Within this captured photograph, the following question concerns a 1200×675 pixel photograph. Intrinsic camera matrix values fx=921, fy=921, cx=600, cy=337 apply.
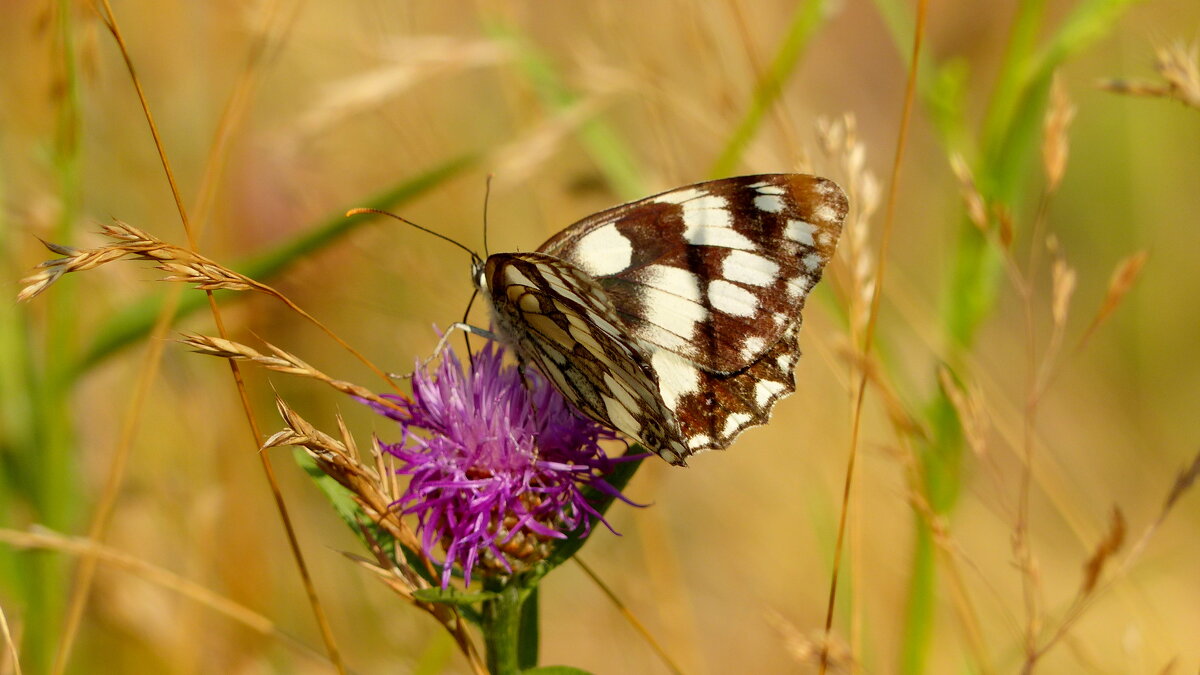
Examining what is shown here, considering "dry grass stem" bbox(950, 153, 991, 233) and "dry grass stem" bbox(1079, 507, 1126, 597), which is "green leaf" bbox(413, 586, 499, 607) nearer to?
"dry grass stem" bbox(1079, 507, 1126, 597)

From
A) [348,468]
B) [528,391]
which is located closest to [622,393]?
[528,391]

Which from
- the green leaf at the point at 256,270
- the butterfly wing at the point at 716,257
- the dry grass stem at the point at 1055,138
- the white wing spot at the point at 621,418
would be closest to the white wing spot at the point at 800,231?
the butterfly wing at the point at 716,257

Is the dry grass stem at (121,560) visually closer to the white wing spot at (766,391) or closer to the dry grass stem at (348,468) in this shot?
the dry grass stem at (348,468)

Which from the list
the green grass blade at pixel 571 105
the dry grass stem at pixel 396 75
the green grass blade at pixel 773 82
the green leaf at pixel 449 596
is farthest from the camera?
the green grass blade at pixel 571 105

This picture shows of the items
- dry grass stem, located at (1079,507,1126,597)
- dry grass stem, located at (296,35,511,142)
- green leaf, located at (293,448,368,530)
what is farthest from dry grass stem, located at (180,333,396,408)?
dry grass stem, located at (1079,507,1126,597)

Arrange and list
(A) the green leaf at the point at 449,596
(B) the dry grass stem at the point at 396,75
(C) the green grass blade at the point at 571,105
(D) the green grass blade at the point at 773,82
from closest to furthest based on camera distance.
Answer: (A) the green leaf at the point at 449,596, (D) the green grass blade at the point at 773,82, (B) the dry grass stem at the point at 396,75, (C) the green grass blade at the point at 571,105

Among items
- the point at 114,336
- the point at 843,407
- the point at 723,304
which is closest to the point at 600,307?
the point at 723,304

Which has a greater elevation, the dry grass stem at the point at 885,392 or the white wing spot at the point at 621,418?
the white wing spot at the point at 621,418
